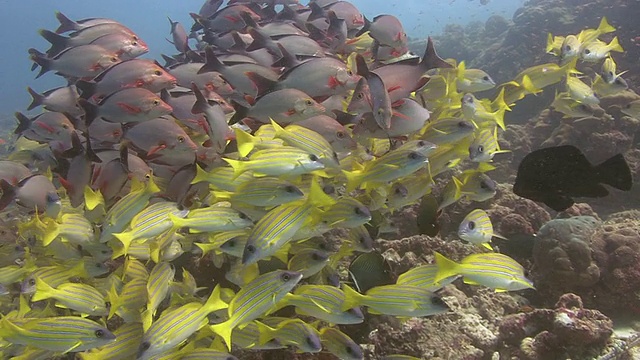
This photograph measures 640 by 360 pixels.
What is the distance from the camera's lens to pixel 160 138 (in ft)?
12.0

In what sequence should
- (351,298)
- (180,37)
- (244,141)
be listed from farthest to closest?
(180,37)
(244,141)
(351,298)

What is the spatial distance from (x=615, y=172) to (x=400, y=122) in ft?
9.86

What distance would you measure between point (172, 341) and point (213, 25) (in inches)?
208

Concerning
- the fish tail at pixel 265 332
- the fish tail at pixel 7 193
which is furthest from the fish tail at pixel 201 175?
the fish tail at pixel 7 193

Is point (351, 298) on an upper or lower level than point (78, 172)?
lower

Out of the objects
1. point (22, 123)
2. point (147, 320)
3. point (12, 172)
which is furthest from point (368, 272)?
point (22, 123)

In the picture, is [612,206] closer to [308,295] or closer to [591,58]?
[591,58]

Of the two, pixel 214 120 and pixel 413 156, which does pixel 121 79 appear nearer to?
pixel 214 120

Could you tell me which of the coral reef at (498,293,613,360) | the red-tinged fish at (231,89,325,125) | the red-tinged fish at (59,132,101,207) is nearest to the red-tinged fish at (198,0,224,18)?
the red-tinged fish at (59,132,101,207)

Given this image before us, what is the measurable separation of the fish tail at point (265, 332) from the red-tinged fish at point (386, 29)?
3.55 m

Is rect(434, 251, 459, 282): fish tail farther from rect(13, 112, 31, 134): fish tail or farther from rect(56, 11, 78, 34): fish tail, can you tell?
rect(56, 11, 78, 34): fish tail

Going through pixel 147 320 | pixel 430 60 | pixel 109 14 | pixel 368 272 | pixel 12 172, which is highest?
pixel 430 60

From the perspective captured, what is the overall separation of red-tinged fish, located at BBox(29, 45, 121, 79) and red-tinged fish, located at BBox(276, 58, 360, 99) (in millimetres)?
2273

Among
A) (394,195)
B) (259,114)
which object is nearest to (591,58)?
(394,195)
